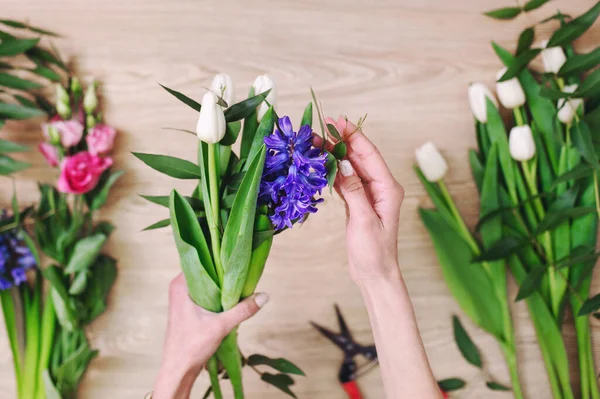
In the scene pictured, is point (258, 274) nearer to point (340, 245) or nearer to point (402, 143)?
point (340, 245)

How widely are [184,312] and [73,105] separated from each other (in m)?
0.58

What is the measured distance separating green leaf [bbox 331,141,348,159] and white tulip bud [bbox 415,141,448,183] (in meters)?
0.39

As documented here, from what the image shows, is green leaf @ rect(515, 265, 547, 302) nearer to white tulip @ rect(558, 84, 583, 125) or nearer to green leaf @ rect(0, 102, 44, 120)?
white tulip @ rect(558, 84, 583, 125)

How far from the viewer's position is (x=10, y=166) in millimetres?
958

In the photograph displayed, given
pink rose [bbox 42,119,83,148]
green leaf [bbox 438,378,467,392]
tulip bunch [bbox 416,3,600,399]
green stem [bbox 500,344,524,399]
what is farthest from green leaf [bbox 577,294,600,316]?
pink rose [bbox 42,119,83,148]

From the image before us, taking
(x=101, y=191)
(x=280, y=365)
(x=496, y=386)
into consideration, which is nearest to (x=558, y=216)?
(x=496, y=386)

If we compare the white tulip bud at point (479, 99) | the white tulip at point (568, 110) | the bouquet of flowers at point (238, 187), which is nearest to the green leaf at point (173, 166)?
the bouquet of flowers at point (238, 187)

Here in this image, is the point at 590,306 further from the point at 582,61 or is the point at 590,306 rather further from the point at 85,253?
the point at 85,253

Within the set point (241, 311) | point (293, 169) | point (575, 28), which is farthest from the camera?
point (575, 28)

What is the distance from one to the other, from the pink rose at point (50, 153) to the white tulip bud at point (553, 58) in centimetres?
109

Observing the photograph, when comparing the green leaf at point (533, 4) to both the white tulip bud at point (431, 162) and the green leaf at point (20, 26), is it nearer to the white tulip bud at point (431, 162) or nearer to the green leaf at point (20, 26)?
the white tulip bud at point (431, 162)

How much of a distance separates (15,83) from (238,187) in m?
0.65

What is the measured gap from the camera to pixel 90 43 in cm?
103

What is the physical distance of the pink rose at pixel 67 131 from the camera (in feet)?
3.16
